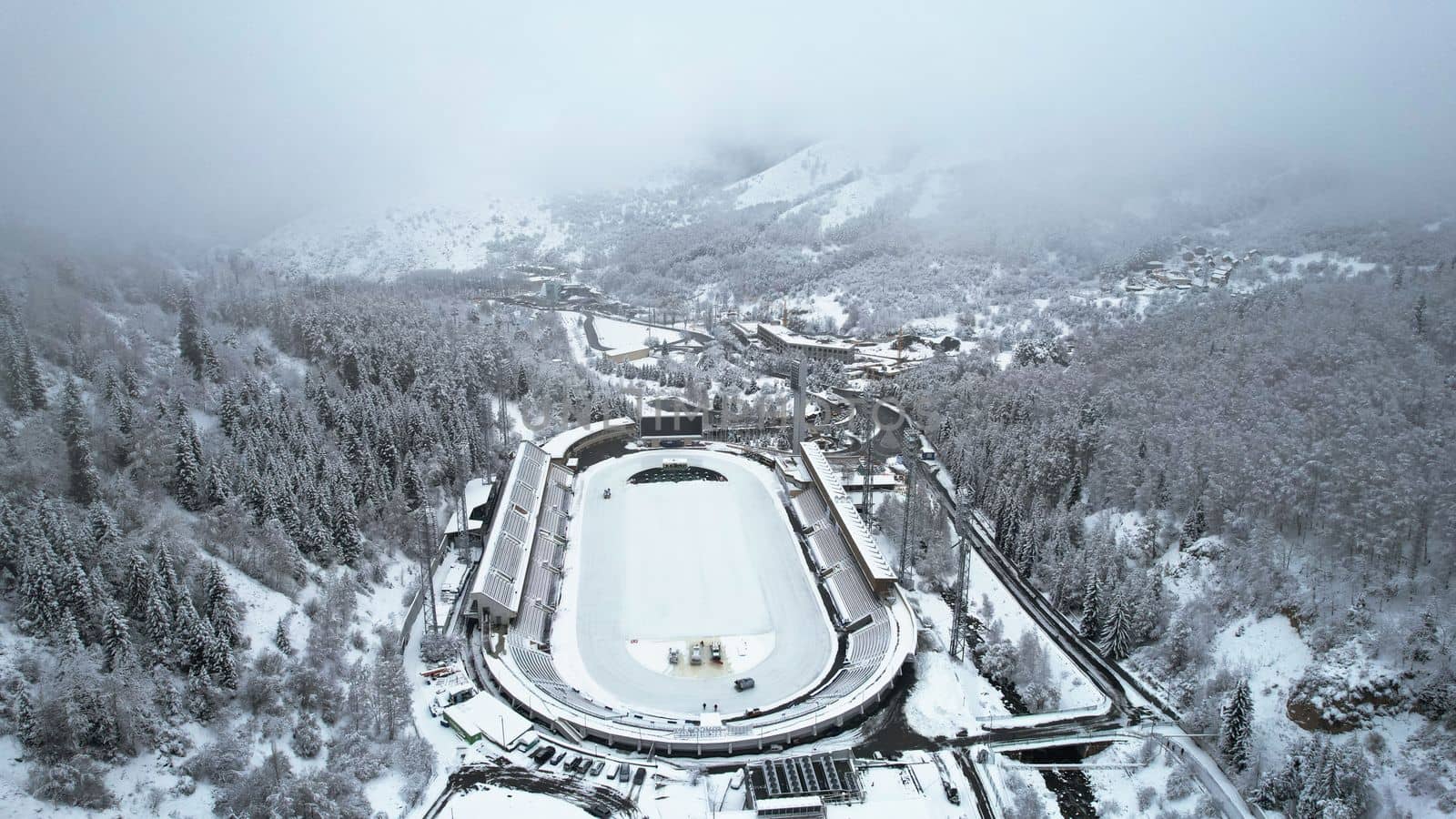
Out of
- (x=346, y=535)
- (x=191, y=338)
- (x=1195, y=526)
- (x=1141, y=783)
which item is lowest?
(x=1141, y=783)

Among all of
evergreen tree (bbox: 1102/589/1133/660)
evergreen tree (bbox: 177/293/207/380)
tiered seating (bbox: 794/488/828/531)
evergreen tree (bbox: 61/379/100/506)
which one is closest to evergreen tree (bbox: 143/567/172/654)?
evergreen tree (bbox: 61/379/100/506)

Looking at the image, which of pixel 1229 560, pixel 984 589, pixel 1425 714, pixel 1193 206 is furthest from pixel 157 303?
pixel 1193 206

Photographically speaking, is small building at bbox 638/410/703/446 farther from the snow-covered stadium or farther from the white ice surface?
the white ice surface

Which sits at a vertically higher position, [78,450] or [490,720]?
[78,450]

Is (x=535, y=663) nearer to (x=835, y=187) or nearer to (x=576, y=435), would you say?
(x=576, y=435)

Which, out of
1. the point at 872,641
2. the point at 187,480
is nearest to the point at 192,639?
the point at 187,480

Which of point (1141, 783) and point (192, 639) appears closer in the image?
point (192, 639)
